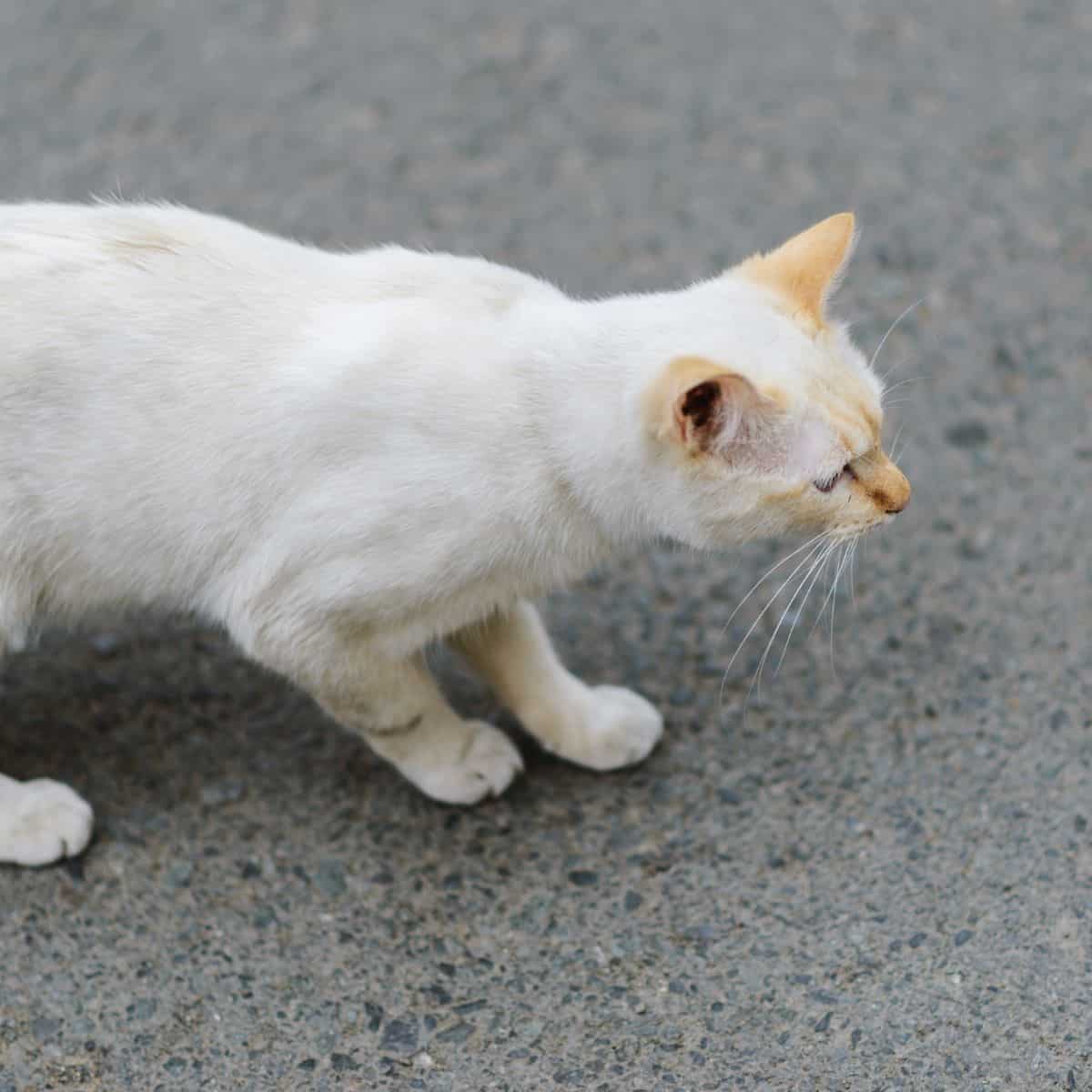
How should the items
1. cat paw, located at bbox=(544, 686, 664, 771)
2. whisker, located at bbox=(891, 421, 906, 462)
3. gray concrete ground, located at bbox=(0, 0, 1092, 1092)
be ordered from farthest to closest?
whisker, located at bbox=(891, 421, 906, 462), cat paw, located at bbox=(544, 686, 664, 771), gray concrete ground, located at bbox=(0, 0, 1092, 1092)

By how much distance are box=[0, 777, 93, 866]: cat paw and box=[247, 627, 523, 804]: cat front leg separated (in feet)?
1.44

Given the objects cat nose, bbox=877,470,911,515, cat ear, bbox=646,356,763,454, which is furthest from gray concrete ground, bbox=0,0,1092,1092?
cat ear, bbox=646,356,763,454

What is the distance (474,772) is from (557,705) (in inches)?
6.7

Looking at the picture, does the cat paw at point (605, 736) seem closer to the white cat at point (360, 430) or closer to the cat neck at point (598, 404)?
the white cat at point (360, 430)

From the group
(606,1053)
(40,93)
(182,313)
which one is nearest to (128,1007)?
(606,1053)

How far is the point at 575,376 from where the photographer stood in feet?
6.69

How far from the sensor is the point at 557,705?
2.50 m

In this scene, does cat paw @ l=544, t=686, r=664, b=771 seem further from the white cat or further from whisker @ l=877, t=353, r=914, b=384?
whisker @ l=877, t=353, r=914, b=384

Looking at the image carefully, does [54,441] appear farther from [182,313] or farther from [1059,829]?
[1059,829]

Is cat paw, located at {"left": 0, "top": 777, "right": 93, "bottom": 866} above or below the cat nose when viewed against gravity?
below

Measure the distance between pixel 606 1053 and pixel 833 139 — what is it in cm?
246

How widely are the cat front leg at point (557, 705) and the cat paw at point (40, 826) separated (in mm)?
653

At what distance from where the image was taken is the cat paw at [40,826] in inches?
92.7

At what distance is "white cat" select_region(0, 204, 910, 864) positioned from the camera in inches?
78.8
